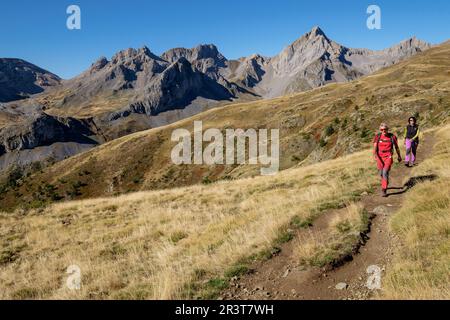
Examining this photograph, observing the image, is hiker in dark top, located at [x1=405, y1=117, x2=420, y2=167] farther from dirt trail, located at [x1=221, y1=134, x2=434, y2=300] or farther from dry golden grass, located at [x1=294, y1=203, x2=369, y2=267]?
dirt trail, located at [x1=221, y1=134, x2=434, y2=300]

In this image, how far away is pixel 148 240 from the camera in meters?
14.6

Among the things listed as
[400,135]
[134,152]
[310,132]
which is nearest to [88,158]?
[134,152]

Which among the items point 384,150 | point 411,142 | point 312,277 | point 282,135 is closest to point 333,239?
point 312,277

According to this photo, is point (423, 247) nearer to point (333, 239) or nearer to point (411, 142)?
point (333, 239)

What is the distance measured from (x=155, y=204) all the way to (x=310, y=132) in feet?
227

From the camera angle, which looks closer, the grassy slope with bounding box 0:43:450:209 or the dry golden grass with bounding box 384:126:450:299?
the dry golden grass with bounding box 384:126:450:299

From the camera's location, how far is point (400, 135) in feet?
152

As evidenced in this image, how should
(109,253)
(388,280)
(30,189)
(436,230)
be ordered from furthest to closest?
1. (30,189)
2. (109,253)
3. (436,230)
4. (388,280)

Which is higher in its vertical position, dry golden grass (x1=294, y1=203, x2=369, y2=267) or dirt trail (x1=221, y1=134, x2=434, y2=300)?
dry golden grass (x1=294, y1=203, x2=369, y2=267)

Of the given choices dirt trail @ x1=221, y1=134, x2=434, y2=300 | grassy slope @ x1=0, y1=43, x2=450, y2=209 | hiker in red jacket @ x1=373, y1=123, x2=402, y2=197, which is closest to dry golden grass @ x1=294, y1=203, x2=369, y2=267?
dirt trail @ x1=221, y1=134, x2=434, y2=300

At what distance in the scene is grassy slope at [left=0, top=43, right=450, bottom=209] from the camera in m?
65.1

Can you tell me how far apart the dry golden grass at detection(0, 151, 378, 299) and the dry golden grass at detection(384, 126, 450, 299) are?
321cm

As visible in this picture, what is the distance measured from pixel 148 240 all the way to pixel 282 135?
317 feet
